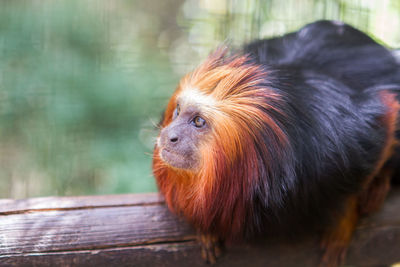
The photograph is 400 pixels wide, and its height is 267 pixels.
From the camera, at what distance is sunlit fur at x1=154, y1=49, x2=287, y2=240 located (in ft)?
4.08

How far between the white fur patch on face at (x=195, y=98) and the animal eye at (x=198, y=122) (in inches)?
1.6

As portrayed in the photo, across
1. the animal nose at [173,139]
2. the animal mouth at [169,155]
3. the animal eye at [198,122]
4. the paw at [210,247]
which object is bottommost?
the paw at [210,247]

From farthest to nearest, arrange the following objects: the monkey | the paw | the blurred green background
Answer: the blurred green background → the paw → the monkey

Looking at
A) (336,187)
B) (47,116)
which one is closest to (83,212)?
(336,187)

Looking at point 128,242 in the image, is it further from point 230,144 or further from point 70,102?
point 70,102

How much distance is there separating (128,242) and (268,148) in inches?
21.7

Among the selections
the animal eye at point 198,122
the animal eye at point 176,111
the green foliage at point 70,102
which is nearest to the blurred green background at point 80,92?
the green foliage at point 70,102

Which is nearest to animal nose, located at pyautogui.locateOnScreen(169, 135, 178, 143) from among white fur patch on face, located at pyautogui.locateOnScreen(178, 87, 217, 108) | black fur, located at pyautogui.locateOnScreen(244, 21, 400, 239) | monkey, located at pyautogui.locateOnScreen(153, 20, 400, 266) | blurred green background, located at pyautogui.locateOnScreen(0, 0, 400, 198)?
monkey, located at pyautogui.locateOnScreen(153, 20, 400, 266)

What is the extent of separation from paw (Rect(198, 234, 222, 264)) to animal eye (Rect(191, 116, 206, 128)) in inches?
14.6

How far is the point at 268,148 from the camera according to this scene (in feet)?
4.05

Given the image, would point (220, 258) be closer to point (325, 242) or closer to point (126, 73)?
point (325, 242)

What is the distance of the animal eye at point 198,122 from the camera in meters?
1.31

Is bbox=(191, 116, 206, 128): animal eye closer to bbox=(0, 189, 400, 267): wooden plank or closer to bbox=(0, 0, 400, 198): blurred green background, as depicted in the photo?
bbox=(0, 189, 400, 267): wooden plank

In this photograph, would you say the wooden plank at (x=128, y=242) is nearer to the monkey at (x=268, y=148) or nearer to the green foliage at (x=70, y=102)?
the monkey at (x=268, y=148)
